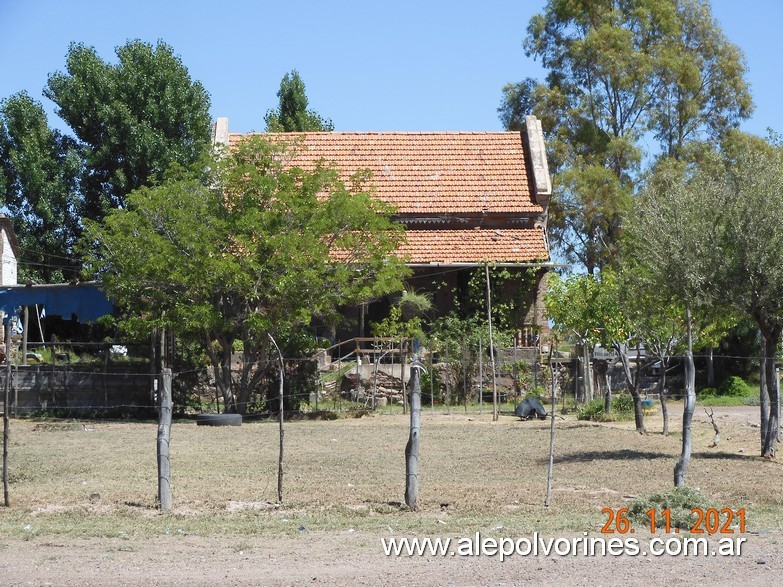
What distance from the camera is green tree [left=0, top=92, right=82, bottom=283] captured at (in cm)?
4009

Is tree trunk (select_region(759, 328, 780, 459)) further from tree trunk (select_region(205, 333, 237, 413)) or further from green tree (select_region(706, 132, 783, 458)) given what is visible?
tree trunk (select_region(205, 333, 237, 413))

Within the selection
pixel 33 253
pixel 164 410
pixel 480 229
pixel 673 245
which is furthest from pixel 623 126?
pixel 164 410

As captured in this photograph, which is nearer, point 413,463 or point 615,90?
point 413,463

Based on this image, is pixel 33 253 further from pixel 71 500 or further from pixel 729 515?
pixel 729 515

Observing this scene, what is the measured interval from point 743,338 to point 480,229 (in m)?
9.80

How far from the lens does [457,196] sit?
105 feet

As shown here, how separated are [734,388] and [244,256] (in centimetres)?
1691

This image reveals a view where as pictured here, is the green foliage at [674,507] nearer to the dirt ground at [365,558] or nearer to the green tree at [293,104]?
the dirt ground at [365,558]

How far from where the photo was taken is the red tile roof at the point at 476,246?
30189 mm

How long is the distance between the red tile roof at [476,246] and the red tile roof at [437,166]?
647 mm

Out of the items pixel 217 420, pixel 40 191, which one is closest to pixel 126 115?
pixel 40 191

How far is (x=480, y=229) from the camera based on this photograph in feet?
104

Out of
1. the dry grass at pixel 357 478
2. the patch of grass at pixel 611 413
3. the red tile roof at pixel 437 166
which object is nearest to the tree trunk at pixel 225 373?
the dry grass at pixel 357 478

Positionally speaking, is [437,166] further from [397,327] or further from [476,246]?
[397,327]
